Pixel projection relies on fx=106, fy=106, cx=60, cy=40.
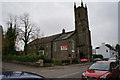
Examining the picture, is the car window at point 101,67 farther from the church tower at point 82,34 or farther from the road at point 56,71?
the church tower at point 82,34

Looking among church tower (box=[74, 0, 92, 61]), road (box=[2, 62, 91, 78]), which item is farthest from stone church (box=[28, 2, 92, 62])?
road (box=[2, 62, 91, 78])

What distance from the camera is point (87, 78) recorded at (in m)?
6.45

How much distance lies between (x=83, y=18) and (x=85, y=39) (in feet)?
28.0

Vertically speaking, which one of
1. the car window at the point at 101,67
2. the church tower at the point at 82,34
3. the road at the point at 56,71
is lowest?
the road at the point at 56,71

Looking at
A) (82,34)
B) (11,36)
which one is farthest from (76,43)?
(11,36)

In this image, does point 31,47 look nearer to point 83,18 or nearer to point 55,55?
point 55,55

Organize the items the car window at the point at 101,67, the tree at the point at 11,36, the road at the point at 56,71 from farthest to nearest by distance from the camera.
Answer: the tree at the point at 11,36, the road at the point at 56,71, the car window at the point at 101,67

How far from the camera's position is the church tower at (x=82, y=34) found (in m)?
41.1

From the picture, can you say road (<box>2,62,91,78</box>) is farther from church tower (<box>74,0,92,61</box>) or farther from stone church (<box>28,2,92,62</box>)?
church tower (<box>74,0,92,61</box>)

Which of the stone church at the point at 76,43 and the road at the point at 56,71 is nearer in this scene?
the road at the point at 56,71

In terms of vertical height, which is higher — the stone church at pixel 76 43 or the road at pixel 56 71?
the stone church at pixel 76 43

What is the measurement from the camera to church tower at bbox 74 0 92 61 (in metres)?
41.1

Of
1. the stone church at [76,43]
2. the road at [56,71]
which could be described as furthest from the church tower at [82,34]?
the road at [56,71]

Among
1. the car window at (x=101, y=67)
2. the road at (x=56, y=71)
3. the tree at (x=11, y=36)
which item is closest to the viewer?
the car window at (x=101, y=67)
